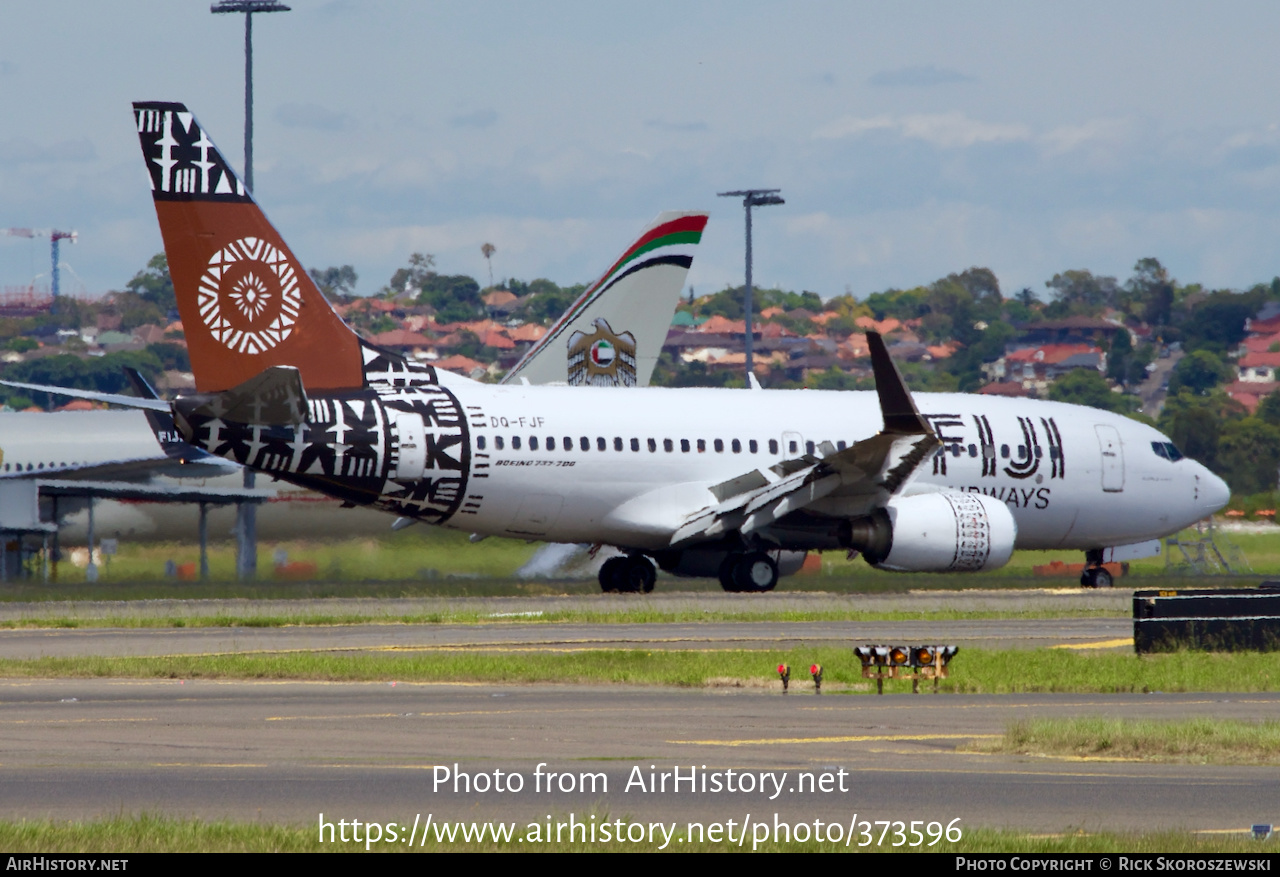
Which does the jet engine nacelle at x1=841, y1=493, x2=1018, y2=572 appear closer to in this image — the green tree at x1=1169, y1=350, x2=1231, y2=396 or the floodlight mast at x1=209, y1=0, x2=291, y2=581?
the floodlight mast at x1=209, y1=0, x2=291, y2=581

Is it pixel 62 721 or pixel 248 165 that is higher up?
pixel 248 165

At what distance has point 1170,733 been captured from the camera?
16.0 m

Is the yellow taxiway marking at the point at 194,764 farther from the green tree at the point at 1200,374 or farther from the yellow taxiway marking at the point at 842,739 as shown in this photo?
the green tree at the point at 1200,374

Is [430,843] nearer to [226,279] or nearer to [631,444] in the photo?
[226,279]

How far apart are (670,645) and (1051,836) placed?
14.9 m

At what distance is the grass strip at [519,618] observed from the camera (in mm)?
30500

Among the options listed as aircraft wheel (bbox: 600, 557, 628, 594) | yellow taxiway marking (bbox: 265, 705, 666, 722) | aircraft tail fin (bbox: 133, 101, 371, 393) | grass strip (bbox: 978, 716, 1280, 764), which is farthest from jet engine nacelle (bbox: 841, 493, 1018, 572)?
grass strip (bbox: 978, 716, 1280, 764)

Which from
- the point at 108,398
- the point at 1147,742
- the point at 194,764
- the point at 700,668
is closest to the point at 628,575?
the point at 108,398

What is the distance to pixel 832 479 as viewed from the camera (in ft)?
121

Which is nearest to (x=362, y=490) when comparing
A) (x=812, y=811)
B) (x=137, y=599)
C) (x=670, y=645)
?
(x=137, y=599)

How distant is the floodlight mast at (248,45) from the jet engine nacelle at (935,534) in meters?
18.0

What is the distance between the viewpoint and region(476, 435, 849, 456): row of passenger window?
119ft

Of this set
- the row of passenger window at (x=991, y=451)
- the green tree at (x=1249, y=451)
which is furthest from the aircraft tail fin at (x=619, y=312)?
the green tree at (x=1249, y=451)

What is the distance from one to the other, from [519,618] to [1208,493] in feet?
63.3
